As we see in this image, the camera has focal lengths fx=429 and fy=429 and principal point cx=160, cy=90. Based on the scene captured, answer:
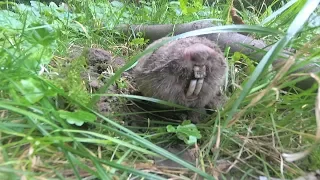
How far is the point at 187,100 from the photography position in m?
0.97

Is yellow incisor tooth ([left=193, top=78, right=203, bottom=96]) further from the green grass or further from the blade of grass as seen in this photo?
the blade of grass

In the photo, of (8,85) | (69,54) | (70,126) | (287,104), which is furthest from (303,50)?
(69,54)

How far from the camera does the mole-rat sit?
93cm

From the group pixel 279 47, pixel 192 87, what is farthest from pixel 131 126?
pixel 279 47

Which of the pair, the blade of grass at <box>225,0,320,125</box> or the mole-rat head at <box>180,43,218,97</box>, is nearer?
the blade of grass at <box>225,0,320,125</box>

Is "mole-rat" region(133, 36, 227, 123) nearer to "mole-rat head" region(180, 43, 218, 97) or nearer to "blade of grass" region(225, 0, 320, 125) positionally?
"mole-rat head" region(180, 43, 218, 97)

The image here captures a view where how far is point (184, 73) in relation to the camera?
0.93 meters

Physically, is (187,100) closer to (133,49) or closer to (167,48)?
(167,48)

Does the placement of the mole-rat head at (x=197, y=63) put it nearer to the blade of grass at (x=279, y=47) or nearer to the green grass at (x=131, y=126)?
the green grass at (x=131, y=126)

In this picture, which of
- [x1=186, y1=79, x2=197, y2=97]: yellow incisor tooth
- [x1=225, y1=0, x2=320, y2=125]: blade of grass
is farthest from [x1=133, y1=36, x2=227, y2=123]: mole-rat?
[x1=225, y1=0, x2=320, y2=125]: blade of grass

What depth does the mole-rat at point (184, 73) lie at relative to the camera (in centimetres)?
93

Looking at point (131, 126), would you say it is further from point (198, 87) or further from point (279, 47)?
point (279, 47)

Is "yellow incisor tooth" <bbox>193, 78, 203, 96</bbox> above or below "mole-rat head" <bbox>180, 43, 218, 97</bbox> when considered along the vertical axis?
below

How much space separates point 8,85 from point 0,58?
14 cm
